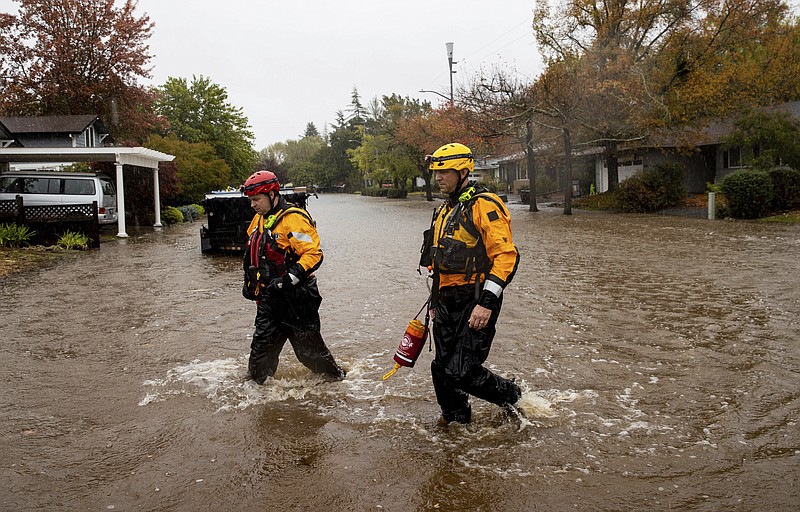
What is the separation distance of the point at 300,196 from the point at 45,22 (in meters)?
21.8

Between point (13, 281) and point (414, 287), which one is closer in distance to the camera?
point (414, 287)

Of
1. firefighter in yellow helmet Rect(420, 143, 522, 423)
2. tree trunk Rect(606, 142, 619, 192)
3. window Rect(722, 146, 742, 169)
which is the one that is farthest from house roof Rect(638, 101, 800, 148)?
firefighter in yellow helmet Rect(420, 143, 522, 423)

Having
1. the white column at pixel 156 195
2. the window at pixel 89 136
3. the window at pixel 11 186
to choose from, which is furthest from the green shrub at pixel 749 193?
the window at pixel 89 136

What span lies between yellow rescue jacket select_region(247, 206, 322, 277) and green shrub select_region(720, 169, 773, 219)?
20046 millimetres

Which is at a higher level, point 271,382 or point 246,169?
point 246,169

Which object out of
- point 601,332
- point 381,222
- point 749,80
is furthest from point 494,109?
point 601,332

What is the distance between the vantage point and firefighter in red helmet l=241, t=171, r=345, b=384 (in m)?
5.46

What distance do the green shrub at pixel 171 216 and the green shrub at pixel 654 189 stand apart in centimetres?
1855

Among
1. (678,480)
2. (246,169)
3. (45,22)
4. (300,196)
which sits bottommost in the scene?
(678,480)

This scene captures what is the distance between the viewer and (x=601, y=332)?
7699mm

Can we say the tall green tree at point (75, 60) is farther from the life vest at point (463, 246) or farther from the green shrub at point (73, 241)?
the life vest at point (463, 246)

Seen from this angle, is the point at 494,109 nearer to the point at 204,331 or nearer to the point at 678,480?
the point at 204,331

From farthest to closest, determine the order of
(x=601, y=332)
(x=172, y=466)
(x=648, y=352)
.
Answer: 1. (x=601, y=332)
2. (x=648, y=352)
3. (x=172, y=466)

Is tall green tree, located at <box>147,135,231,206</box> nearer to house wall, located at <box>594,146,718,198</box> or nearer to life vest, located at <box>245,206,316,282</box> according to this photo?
house wall, located at <box>594,146,718,198</box>
